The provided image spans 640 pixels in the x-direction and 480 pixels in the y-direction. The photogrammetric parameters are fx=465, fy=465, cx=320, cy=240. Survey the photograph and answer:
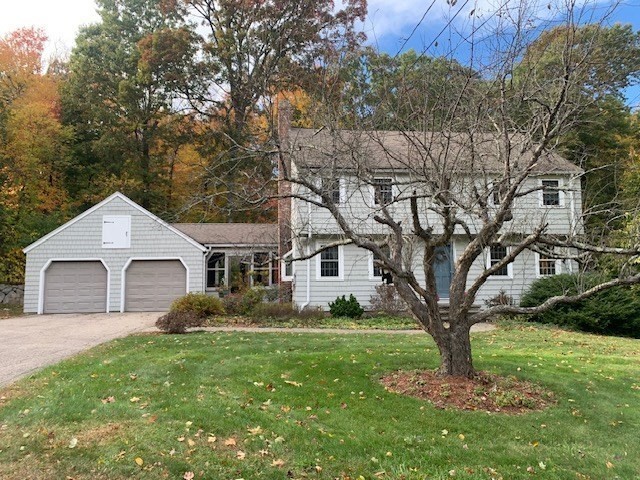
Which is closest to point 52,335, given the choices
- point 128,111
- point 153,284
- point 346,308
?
point 153,284

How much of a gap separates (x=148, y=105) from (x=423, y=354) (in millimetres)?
25839

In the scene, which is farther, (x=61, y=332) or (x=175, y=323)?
(x=61, y=332)

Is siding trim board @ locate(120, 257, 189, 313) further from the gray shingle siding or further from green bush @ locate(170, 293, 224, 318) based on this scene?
green bush @ locate(170, 293, 224, 318)

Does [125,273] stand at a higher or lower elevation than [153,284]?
higher

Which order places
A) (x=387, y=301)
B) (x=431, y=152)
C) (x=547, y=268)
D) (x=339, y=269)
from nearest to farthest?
(x=431, y=152), (x=387, y=301), (x=339, y=269), (x=547, y=268)

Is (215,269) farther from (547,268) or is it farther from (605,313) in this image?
(605,313)

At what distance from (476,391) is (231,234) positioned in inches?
685

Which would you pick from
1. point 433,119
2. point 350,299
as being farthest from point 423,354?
point 350,299

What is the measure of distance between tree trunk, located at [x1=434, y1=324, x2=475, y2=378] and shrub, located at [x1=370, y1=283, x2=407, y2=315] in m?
9.87

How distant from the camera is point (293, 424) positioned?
5047mm

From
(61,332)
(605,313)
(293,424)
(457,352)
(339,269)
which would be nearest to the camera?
(293,424)

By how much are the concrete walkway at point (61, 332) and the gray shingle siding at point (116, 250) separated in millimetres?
2056

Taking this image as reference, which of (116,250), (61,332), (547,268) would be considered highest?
(116,250)

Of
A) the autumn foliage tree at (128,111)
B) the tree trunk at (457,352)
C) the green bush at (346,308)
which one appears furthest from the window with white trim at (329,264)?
the autumn foliage tree at (128,111)
